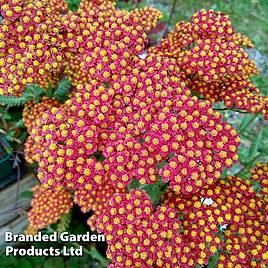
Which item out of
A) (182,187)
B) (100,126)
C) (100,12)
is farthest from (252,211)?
(100,12)

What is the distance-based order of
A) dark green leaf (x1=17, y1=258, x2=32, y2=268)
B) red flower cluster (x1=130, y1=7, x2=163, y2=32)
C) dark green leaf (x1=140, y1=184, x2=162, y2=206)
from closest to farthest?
1. dark green leaf (x1=140, y1=184, x2=162, y2=206)
2. red flower cluster (x1=130, y1=7, x2=163, y2=32)
3. dark green leaf (x1=17, y1=258, x2=32, y2=268)

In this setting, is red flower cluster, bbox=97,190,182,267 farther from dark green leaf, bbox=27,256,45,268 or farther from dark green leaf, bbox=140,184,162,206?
dark green leaf, bbox=27,256,45,268

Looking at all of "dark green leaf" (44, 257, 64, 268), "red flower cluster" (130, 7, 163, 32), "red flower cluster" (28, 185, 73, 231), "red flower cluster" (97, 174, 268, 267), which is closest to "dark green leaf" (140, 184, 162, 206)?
"red flower cluster" (97, 174, 268, 267)

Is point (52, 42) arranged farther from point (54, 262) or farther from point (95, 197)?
point (54, 262)

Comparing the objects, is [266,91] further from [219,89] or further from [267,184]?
[267,184]

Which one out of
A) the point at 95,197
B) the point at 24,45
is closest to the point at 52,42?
the point at 24,45

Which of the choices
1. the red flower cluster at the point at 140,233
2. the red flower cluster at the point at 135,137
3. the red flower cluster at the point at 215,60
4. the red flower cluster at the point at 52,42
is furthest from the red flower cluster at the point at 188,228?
the red flower cluster at the point at 52,42
